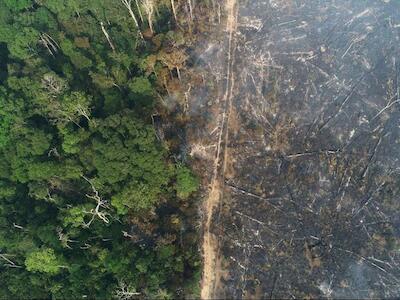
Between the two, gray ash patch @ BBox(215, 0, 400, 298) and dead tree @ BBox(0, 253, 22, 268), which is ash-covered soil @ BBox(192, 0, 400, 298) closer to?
gray ash patch @ BBox(215, 0, 400, 298)

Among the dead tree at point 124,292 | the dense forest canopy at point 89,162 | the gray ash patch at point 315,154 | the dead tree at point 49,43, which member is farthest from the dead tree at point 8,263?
the dead tree at point 49,43

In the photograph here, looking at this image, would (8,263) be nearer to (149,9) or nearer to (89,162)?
(89,162)

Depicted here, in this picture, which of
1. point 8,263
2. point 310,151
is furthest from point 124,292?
point 310,151

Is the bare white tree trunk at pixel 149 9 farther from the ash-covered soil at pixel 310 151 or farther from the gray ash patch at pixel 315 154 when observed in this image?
the gray ash patch at pixel 315 154

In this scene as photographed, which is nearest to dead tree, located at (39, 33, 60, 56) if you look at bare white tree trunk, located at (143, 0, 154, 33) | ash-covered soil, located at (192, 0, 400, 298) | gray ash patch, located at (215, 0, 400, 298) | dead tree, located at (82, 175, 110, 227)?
bare white tree trunk, located at (143, 0, 154, 33)

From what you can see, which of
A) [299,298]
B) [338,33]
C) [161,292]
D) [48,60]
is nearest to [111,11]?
[48,60]

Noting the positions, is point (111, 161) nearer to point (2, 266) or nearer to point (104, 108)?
point (104, 108)
